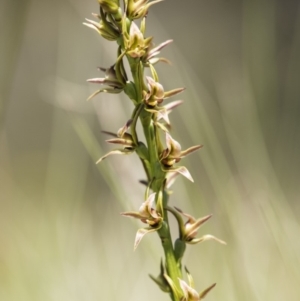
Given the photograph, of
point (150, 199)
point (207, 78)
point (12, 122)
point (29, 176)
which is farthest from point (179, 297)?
point (12, 122)

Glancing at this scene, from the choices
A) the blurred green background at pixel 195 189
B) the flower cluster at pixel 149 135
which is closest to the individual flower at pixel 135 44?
the flower cluster at pixel 149 135

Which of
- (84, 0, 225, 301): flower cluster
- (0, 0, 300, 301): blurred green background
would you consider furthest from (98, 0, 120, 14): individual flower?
(0, 0, 300, 301): blurred green background

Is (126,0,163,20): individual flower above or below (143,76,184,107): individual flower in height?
above

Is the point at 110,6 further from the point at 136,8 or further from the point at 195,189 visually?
the point at 195,189

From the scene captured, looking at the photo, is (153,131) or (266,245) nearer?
(153,131)

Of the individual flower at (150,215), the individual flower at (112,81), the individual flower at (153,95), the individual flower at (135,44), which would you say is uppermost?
the individual flower at (135,44)

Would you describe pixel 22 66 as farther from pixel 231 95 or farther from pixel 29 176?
pixel 231 95

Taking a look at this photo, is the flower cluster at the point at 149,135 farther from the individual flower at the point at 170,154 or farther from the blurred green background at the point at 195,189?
the blurred green background at the point at 195,189

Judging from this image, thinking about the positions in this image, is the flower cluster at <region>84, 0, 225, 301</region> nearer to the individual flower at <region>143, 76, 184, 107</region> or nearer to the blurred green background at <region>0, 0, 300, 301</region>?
the individual flower at <region>143, 76, 184, 107</region>

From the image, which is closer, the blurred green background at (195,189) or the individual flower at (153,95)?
the individual flower at (153,95)

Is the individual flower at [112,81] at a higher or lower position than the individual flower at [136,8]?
lower

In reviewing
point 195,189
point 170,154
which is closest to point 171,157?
point 170,154
